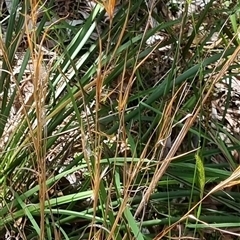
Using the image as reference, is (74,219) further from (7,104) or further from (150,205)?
(7,104)

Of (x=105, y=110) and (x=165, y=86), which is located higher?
(x=165, y=86)

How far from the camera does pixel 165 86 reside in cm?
125

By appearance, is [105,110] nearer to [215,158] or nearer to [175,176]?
[175,176]

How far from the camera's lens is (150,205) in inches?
52.9

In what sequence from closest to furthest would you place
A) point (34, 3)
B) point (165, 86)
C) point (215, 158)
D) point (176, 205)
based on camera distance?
point (34, 3)
point (165, 86)
point (176, 205)
point (215, 158)

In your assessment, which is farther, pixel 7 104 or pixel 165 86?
pixel 7 104

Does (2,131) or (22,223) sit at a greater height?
(2,131)

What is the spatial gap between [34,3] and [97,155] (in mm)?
266

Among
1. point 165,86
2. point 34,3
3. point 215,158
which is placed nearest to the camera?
point 34,3

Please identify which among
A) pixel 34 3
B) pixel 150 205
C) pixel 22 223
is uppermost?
pixel 34 3

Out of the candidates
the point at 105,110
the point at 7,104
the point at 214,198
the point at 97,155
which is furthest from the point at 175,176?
the point at 7,104

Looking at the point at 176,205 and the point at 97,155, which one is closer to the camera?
the point at 97,155

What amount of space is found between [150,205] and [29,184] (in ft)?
0.99

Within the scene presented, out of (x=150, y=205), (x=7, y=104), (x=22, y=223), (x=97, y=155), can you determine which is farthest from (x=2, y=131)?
(x=97, y=155)
